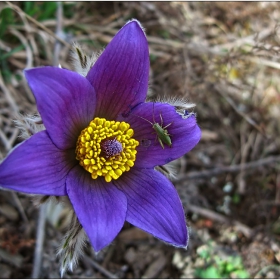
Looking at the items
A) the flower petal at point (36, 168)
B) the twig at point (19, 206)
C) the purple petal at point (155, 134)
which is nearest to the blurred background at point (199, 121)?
the twig at point (19, 206)

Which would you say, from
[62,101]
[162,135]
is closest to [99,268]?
[162,135]

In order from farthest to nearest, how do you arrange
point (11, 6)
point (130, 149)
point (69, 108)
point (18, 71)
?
point (18, 71), point (11, 6), point (130, 149), point (69, 108)

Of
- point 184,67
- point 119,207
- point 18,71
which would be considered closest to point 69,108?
point 119,207

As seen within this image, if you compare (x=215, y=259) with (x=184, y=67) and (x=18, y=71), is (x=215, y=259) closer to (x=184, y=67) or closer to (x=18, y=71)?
(x=184, y=67)

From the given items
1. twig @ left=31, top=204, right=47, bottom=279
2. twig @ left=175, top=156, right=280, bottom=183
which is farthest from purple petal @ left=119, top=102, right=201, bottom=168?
twig @ left=175, top=156, right=280, bottom=183

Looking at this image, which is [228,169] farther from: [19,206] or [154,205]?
[19,206]

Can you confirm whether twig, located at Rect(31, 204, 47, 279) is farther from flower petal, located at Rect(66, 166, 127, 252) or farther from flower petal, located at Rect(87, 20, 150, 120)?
flower petal, located at Rect(87, 20, 150, 120)
